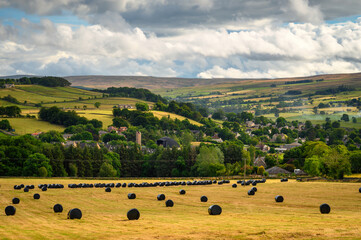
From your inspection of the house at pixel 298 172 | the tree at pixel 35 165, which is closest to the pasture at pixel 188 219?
the tree at pixel 35 165

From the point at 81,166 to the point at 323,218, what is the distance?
381 ft

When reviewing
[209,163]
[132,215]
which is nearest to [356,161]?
[209,163]

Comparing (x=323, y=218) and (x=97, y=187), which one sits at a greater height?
(x=323, y=218)

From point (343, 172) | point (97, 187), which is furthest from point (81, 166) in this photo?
point (343, 172)

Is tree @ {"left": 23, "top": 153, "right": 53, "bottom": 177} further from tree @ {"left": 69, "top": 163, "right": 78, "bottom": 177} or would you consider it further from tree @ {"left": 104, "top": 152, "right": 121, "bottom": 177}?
tree @ {"left": 104, "top": 152, "right": 121, "bottom": 177}

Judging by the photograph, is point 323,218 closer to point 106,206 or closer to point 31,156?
point 106,206

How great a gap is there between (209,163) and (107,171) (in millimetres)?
31037

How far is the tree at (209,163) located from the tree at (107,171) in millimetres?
26086

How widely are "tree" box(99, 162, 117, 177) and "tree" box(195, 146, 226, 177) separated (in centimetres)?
2609

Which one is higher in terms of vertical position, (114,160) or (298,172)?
(298,172)

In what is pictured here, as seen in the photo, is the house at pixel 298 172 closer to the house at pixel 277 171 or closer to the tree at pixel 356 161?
the house at pixel 277 171

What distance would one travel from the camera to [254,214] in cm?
4781

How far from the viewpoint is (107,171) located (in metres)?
148

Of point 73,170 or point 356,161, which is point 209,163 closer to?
point 73,170
